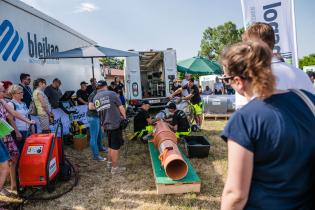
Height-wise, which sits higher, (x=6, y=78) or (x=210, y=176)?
(x=6, y=78)


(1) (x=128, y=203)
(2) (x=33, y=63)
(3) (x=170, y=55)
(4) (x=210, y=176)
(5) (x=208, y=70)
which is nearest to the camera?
(1) (x=128, y=203)

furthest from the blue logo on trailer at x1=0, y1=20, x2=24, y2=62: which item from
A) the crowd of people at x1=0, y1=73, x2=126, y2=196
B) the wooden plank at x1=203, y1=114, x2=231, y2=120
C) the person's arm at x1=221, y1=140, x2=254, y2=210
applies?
the wooden plank at x1=203, y1=114, x2=231, y2=120

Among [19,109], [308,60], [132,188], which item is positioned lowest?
[132,188]

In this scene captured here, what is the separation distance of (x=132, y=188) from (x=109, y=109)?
4.86ft

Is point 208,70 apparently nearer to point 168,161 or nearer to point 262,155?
point 168,161

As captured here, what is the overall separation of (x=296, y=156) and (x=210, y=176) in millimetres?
4032

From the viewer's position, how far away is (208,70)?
13445 millimetres

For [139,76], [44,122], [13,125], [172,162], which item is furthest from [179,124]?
[139,76]

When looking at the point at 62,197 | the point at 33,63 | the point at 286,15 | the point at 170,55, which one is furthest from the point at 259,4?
the point at 170,55

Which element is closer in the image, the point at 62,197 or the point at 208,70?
the point at 62,197

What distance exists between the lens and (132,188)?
4.71 meters

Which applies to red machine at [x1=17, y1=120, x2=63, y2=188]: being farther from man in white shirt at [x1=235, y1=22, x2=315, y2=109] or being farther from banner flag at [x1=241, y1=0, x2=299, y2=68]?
banner flag at [x1=241, y1=0, x2=299, y2=68]

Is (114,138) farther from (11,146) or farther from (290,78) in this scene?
(290,78)

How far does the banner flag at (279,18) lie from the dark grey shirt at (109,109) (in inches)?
103
